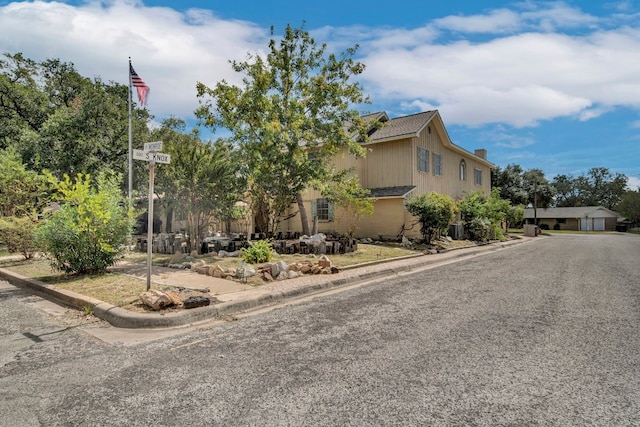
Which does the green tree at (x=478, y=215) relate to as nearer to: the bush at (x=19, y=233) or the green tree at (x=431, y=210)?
the green tree at (x=431, y=210)

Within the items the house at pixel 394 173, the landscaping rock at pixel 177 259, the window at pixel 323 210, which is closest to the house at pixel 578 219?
the house at pixel 394 173

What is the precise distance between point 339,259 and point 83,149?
681 inches

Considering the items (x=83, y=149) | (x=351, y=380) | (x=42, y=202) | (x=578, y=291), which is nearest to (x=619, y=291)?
(x=578, y=291)

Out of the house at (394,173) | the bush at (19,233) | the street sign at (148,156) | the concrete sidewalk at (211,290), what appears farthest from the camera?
the house at (394,173)

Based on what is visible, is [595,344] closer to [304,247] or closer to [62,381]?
[62,381]

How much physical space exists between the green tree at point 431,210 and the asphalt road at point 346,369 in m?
10.4

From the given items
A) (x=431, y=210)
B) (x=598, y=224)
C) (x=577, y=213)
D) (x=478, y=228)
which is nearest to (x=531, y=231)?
(x=478, y=228)

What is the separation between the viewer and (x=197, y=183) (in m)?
12.0

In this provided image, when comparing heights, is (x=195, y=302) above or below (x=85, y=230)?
below

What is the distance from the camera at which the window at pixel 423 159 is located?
66.2 ft

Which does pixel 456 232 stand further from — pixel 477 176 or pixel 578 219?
pixel 578 219

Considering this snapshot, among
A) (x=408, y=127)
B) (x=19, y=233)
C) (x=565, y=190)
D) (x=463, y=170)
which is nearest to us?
(x=19, y=233)

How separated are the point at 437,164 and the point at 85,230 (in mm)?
19134

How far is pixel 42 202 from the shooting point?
45.9 ft
